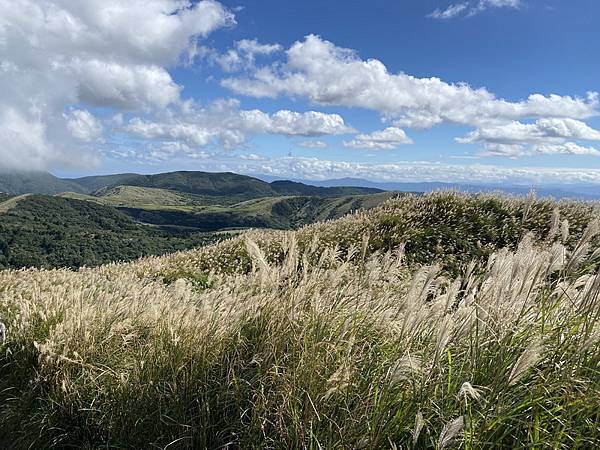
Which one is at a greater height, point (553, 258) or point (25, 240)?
point (553, 258)

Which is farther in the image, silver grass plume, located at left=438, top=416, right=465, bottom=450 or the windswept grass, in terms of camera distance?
the windswept grass

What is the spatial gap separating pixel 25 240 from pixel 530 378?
234 meters

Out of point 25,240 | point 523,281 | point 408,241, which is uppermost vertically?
point 523,281

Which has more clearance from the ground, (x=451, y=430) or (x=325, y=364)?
(x=451, y=430)

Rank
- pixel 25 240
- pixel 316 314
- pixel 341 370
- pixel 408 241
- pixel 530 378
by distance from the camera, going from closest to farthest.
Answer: pixel 530 378
pixel 341 370
pixel 316 314
pixel 408 241
pixel 25 240

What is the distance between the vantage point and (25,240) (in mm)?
198500

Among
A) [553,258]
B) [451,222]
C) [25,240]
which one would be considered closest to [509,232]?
[451,222]

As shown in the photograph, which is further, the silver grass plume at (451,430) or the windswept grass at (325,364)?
the windswept grass at (325,364)

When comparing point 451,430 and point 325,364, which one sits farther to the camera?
point 325,364

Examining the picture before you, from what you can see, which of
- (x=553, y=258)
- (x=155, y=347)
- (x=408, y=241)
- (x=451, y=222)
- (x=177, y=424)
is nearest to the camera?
(x=553, y=258)

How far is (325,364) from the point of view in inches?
131

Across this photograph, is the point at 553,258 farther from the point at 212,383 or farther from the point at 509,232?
the point at 509,232

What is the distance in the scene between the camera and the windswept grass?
260 cm

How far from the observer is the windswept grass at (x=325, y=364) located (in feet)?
8.54
